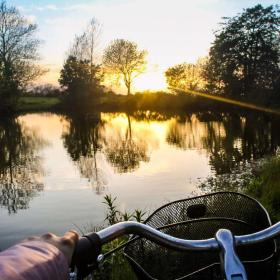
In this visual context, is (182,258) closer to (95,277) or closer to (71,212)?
(95,277)

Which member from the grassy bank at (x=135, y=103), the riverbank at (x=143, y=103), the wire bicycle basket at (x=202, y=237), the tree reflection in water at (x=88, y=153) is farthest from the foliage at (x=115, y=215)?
the grassy bank at (x=135, y=103)

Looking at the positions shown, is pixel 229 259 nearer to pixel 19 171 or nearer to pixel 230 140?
pixel 19 171

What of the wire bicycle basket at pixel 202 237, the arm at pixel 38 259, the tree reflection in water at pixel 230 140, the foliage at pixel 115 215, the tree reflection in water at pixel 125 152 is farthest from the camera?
the tree reflection in water at pixel 230 140

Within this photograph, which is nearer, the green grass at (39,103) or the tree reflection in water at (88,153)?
the tree reflection in water at (88,153)

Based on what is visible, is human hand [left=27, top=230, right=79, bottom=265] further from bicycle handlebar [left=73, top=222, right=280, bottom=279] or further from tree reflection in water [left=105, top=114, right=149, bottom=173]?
tree reflection in water [left=105, top=114, right=149, bottom=173]

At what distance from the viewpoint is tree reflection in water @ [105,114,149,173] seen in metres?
16.9

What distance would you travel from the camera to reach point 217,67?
49.0 meters

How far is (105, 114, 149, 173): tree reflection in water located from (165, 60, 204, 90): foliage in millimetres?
33137

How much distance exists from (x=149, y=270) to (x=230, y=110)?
4645cm

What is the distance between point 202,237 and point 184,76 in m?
60.8

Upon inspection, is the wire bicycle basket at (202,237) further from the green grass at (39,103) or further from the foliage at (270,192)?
the green grass at (39,103)

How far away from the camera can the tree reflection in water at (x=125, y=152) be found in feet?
55.4

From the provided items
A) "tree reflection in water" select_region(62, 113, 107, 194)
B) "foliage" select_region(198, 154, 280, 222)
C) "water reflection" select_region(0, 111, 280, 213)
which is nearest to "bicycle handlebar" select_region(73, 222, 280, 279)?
"foliage" select_region(198, 154, 280, 222)

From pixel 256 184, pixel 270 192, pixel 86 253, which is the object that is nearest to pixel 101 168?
pixel 256 184
